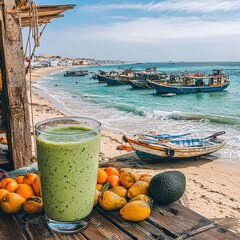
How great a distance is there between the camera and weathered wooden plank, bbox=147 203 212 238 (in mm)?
1595

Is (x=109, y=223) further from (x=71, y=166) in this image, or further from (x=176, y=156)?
(x=176, y=156)

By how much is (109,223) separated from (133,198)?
24cm

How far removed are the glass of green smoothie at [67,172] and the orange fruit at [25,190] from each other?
1.07 ft

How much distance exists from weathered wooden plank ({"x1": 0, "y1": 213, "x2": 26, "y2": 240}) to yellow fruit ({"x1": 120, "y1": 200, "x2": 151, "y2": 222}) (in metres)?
0.57

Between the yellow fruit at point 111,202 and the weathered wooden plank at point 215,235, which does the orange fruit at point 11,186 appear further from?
the weathered wooden plank at point 215,235

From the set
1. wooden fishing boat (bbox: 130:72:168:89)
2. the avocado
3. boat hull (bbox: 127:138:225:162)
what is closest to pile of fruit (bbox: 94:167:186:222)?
the avocado

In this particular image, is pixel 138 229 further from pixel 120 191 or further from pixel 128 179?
pixel 128 179

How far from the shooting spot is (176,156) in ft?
28.7

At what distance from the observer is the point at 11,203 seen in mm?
1763

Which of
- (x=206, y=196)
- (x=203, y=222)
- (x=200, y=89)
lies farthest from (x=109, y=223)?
(x=200, y=89)

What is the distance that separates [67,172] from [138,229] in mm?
502

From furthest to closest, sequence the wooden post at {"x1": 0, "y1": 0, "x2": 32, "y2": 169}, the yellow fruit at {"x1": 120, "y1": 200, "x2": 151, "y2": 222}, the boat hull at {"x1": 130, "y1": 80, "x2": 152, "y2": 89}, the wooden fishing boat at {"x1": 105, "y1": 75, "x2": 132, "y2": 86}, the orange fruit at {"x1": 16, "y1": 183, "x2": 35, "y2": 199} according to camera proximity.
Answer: the wooden fishing boat at {"x1": 105, "y1": 75, "x2": 132, "y2": 86}, the boat hull at {"x1": 130, "y1": 80, "x2": 152, "y2": 89}, the wooden post at {"x1": 0, "y1": 0, "x2": 32, "y2": 169}, the orange fruit at {"x1": 16, "y1": 183, "x2": 35, "y2": 199}, the yellow fruit at {"x1": 120, "y1": 200, "x2": 151, "y2": 222}

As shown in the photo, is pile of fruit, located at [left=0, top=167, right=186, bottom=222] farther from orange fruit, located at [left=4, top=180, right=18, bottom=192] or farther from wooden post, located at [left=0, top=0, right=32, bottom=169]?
wooden post, located at [left=0, top=0, right=32, bottom=169]

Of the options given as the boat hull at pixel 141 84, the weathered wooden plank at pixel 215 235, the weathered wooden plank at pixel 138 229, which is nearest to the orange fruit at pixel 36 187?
the weathered wooden plank at pixel 138 229
